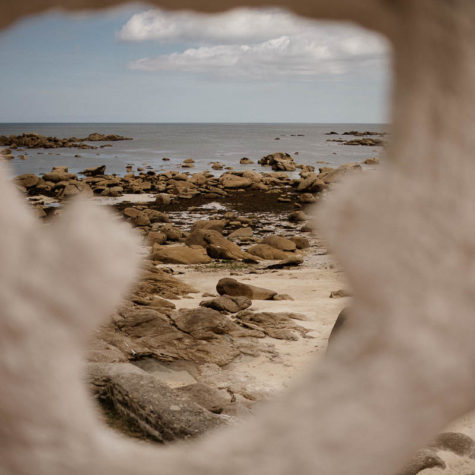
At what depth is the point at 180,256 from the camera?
6191mm

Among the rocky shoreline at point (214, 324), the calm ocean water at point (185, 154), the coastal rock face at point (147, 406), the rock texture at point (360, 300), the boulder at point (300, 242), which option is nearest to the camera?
the rock texture at point (360, 300)

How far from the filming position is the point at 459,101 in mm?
360

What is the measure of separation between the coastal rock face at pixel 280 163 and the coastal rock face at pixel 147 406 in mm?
15222

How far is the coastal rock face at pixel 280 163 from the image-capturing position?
55.4 ft

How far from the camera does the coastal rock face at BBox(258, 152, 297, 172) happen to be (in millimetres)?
16891

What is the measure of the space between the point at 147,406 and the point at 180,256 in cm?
453

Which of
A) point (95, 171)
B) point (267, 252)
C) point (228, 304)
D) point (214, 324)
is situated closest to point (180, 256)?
point (267, 252)

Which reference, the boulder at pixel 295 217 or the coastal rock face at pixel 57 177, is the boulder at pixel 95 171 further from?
the boulder at pixel 295 217

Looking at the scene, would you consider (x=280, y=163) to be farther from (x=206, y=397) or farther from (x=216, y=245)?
(x=206, y=397)

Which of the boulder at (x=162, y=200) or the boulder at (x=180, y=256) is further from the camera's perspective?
the boulder at (x=162, y=200)

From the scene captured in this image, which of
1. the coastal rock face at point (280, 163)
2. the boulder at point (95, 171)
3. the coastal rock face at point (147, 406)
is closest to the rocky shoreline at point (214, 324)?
the coastal rock face at point (147, 406)

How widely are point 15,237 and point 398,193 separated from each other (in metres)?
0.30

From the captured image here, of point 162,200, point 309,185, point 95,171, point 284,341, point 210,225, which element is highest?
point 95,171

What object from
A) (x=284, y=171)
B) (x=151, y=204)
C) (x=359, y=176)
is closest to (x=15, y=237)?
(x=359, y=176)
